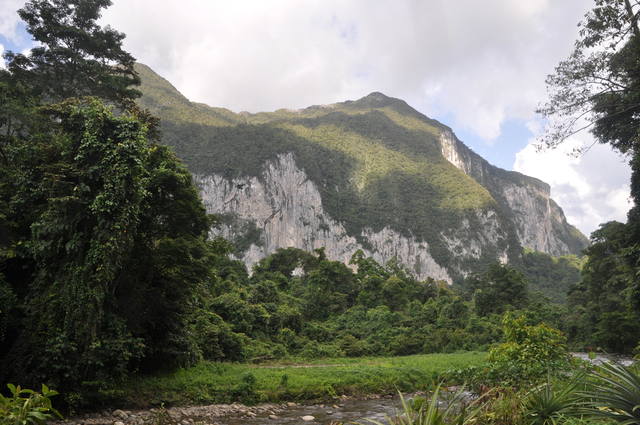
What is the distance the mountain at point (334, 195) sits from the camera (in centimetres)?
12362

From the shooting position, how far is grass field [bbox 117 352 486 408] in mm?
13781

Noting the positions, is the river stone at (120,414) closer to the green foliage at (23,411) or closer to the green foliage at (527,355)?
the green foliage at (23,411)

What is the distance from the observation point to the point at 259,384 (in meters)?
16.2

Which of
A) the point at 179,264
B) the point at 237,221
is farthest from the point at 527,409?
the point at 237,221

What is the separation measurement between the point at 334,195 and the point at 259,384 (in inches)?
4974

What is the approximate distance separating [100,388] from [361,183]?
144469mm

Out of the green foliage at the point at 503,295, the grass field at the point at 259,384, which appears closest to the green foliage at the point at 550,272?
the green foliage at the point at 503,295

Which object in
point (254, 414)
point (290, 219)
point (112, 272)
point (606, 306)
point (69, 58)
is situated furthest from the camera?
point (290, 219)

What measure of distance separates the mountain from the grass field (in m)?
93.3

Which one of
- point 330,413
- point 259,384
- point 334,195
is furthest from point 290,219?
point 330,413

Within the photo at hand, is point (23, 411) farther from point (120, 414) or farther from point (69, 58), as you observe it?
point (69, 58)

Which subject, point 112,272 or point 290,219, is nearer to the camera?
point 112,272

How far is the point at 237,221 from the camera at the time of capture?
120375 mm

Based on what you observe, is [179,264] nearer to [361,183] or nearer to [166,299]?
[166,299]
